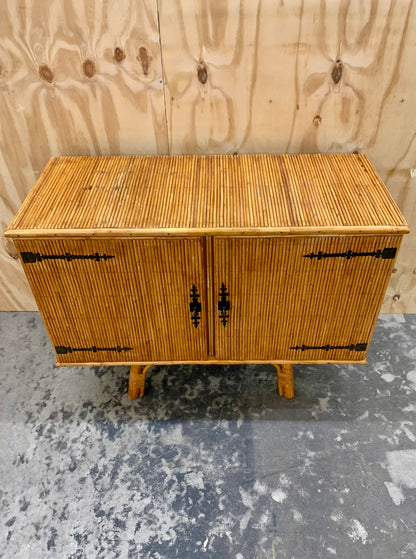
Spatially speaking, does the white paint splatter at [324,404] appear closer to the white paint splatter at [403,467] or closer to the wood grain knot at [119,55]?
the white paint splatter at [403,467]

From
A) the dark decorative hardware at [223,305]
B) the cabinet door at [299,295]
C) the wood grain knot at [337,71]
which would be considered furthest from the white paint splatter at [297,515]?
the wood grain knot at [337,71]

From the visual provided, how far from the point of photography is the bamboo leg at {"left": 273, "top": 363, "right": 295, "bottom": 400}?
4.55ft

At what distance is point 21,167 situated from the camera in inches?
53.3

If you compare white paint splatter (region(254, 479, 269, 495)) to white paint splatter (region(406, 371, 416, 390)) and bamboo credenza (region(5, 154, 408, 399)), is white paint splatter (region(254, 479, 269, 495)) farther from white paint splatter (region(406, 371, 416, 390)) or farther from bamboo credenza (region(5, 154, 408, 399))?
white paint splatter (region(406, 371, 416, 390))

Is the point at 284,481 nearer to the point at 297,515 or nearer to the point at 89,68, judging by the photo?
the point at 297,515

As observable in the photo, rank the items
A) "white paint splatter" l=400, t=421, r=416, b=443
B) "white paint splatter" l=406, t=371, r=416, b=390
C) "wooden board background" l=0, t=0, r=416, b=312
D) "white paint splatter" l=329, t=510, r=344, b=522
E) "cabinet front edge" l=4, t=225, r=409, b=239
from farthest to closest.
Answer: "white paint splatter" l=406, t=371, r=416, b=390, "white paint splatter" l=400, t=421, r=416, b=443, "white paint splatter" l=329, t=510, r=344, b=522, "wooden board background" l=0, t=0, r=416, b=312, "cabinet front edge" l=4, t=225, r=409, b=239

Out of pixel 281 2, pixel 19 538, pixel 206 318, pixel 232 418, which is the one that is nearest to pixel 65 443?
pixel 19 538

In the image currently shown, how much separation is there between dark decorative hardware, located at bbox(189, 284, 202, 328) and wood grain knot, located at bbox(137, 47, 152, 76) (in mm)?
626

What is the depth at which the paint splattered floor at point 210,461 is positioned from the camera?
115 cm

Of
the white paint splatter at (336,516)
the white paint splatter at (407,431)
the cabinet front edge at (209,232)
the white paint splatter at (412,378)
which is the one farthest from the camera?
the white paint splatter at (412,378)

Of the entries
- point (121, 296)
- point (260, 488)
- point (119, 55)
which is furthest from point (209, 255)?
point (260, 488)

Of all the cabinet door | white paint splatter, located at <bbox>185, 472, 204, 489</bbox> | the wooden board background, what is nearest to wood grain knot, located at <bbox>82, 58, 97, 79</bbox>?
the wooden board background

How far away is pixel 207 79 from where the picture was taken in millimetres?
1167

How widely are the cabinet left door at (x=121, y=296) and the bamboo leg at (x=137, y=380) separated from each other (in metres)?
0.14
